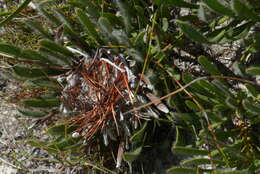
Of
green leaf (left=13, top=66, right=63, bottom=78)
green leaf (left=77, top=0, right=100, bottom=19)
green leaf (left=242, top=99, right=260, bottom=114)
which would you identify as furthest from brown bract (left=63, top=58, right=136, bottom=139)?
green leaf (left=242, top=99, right=260, bottom=114)

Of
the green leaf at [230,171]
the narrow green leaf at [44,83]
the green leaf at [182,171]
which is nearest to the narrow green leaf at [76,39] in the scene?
the narrow green leaf at [44,83]

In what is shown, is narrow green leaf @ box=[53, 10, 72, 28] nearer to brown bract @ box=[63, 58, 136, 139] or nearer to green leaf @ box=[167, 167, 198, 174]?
brown bract @ box=[63, 58, 136, 139]

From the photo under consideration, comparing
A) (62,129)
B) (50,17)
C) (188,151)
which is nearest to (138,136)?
(188,151)

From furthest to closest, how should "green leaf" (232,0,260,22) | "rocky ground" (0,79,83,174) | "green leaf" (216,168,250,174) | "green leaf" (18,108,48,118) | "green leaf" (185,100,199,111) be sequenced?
"rocky ground" (0,79,83,174), "green leaf" (18,108,48,118), "green leaf" (185,100,199,111), "green leaf" (216,168,250,174), "green leaf" (232,0,260,22)

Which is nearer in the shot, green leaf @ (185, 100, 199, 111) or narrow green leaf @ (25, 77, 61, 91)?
green leaf @ (185, 100, 199, 111)

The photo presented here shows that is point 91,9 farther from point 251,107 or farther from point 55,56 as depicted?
point 251,107

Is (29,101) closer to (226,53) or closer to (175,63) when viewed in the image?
(175,63)

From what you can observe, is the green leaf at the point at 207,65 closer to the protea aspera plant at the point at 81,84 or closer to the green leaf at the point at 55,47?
the protea aspera plant at the point at 81,84
